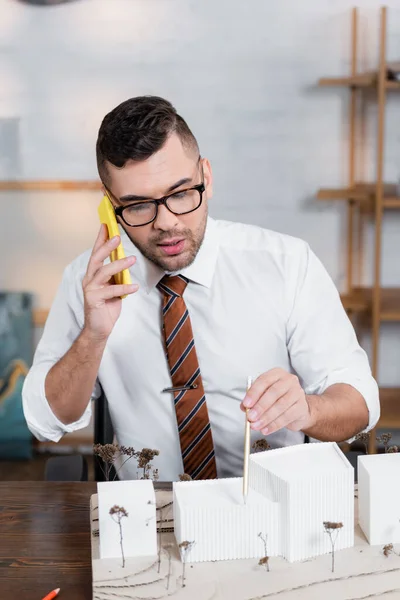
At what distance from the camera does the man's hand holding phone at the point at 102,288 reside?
153 cm

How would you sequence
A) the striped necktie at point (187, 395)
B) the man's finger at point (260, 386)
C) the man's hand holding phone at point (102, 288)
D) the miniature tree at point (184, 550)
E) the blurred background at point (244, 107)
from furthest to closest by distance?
1. the blurred background at point (244, 107)
2. the striped necktie at point (187, 395)
3. the man's hand holding phone at point (102, 288)
4. the man's finger at point (260, 386)
5. the miniature tree at point (184, 550)

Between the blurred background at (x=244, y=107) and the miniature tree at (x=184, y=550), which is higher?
the blurred background at (x=244, y=107)

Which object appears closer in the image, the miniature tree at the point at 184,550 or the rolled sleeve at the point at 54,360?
the miniature tree at the point at 184,550

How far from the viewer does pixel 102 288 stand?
1.57 metres

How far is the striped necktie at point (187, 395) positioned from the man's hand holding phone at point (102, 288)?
0.22 metres

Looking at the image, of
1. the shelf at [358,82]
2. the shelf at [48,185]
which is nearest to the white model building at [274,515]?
the shelf at [358,82]

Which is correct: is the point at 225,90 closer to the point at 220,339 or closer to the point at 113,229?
the point at 220,339

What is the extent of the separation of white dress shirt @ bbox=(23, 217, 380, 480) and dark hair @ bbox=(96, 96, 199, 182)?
292mm

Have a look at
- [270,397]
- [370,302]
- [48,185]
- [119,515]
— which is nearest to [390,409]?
[370,302]

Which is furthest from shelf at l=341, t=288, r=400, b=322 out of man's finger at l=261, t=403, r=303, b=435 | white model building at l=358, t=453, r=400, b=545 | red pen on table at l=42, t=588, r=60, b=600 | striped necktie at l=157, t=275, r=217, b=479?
red pen on table at l=42, t=588, r=60, b=600

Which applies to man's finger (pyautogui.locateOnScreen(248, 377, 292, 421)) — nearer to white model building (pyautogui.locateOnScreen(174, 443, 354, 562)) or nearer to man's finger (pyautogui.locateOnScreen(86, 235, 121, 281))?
white model building (pyautogui.locateOnScreen(174, 443, 354, 562))

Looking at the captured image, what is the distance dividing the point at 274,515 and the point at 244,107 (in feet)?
8.88

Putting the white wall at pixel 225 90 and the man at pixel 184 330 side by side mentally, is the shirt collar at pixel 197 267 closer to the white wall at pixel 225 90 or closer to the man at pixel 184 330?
the man at pixel 184 330

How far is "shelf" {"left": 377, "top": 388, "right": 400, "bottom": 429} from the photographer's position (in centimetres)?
331
